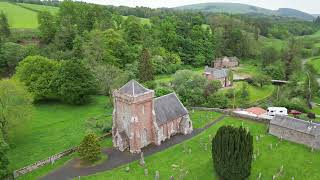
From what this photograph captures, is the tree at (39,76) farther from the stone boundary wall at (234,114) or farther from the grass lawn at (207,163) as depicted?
the grass lawn at (207,163)

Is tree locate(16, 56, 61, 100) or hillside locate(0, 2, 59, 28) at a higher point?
hillside locate(0, 2, 59, 28)

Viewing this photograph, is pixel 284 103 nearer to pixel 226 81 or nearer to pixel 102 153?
pixel 226 81

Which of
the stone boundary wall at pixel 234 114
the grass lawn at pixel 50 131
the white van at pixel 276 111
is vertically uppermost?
the white van at pixel 276 111

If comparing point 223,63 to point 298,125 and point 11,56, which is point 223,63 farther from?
point 298,125

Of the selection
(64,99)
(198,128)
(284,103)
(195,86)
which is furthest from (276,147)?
(64,99)

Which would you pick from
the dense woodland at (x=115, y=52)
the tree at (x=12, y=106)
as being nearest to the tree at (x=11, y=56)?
the dense woodland at (x=115, y=52)

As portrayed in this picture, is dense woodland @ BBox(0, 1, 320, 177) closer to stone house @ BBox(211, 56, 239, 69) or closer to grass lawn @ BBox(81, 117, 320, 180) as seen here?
stone house @ BBox(211, 56, 239, 69)

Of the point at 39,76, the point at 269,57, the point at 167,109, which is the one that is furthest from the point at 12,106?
the point at 269,57

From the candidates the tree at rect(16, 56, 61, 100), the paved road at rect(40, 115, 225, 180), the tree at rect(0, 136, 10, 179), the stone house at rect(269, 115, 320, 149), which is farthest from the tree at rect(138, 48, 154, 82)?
the tree at rect(0, 136, 10, 179)
